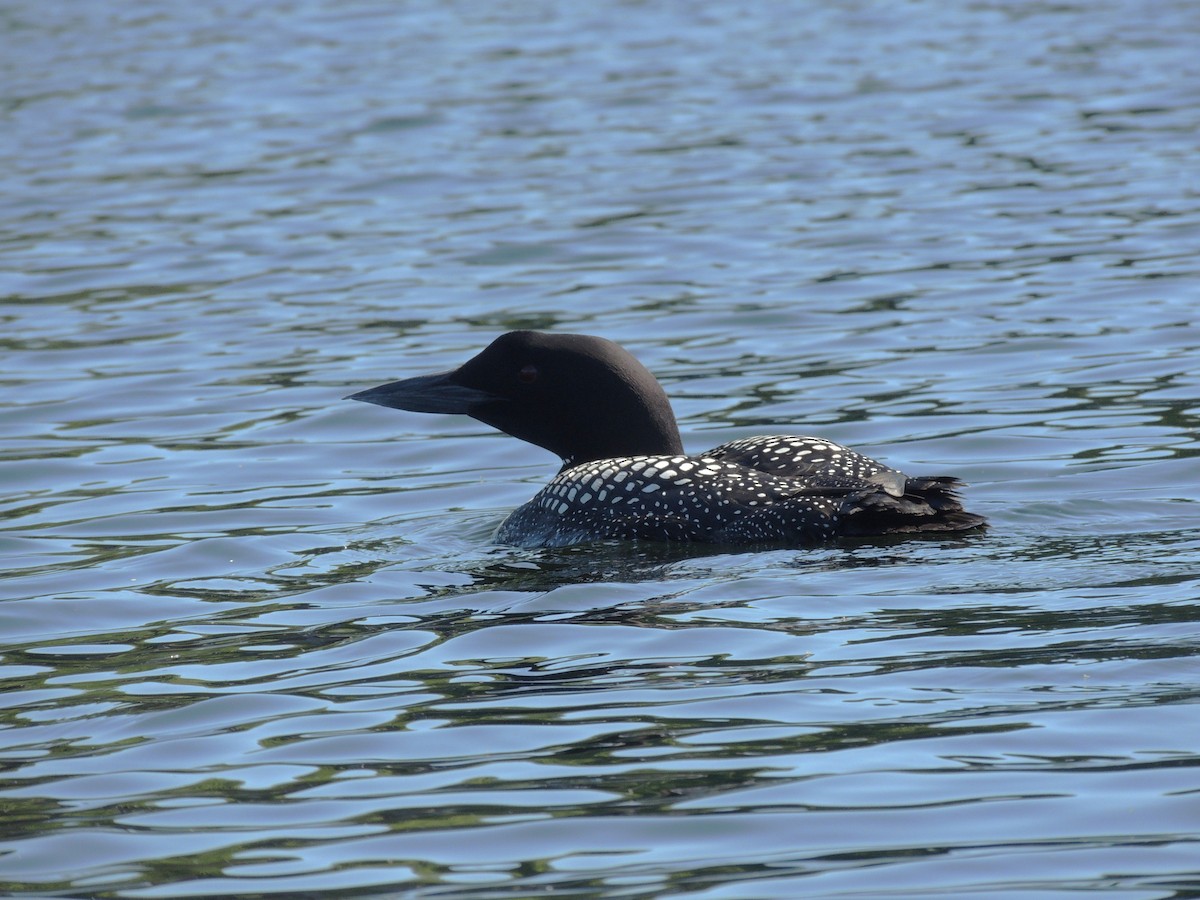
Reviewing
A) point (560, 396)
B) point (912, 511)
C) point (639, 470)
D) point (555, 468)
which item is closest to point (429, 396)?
point (560, 396)

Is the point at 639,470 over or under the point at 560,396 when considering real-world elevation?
under

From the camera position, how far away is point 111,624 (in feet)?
18.1

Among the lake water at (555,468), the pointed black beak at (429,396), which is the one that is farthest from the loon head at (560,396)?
the lake water at (555,468)

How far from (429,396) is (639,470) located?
1090 mm

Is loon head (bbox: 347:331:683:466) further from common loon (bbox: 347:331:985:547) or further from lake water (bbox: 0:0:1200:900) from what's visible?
lake water (bbox: 0:0:1200:900)

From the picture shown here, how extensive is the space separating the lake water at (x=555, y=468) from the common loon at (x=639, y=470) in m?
0.12

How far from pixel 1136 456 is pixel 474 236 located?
5691mm

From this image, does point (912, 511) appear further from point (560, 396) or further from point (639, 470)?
point (560, 396)

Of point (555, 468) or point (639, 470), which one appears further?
point (555, 468)

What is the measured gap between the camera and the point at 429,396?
6.95 m

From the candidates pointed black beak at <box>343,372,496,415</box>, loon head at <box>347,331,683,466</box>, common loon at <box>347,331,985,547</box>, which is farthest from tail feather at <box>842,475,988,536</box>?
pointed black beak at <box>343,372,496,415</box>

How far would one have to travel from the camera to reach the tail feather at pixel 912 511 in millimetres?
5711

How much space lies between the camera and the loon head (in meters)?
6.64

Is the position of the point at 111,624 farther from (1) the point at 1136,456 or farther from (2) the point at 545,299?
(2) the point at 545,299
